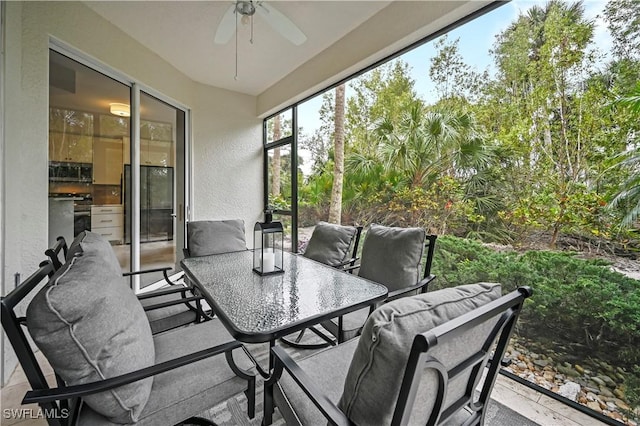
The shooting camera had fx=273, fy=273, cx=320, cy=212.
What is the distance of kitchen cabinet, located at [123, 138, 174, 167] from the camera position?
3.38 metres

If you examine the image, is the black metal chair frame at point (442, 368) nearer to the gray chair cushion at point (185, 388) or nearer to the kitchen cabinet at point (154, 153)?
the gray chair cushion at point (185, 388)

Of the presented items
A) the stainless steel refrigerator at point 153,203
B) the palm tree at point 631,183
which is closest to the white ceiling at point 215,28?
the stainless steel refrigerator at point 153,203

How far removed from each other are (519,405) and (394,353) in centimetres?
175

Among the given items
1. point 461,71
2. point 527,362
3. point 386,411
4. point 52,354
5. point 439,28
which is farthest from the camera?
point 461,71

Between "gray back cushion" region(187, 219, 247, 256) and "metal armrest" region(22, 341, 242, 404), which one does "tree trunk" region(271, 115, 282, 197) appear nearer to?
"gray back cushion" region(187, 219, 247, 256)

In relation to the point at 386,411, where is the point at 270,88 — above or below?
above

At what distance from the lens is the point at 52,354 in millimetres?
833

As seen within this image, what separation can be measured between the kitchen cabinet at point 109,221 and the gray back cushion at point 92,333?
2492 millimetres

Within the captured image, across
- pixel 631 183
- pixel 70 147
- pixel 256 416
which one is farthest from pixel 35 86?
pixel 631 183

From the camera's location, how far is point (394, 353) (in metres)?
0.69

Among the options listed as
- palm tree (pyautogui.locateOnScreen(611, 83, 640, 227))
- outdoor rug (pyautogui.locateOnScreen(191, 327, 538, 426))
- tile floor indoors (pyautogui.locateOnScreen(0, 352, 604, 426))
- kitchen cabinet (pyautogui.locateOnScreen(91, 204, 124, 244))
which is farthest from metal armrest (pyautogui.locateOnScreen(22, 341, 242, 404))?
kitchen cabinet (pyautogui.locateOnScreen(91, 204, 124, 244))

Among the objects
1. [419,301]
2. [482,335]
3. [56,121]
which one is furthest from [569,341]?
[56,121]

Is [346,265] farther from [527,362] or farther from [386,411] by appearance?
[386,411]

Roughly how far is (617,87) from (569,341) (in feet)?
5.26
